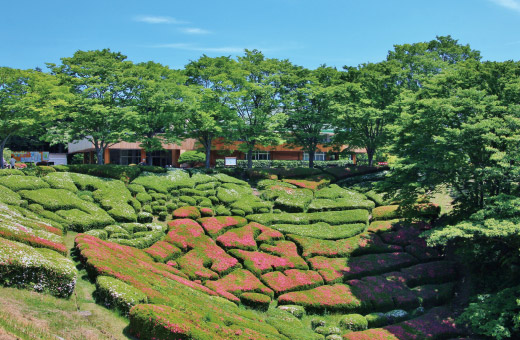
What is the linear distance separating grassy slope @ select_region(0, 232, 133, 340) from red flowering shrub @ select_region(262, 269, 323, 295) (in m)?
8.75

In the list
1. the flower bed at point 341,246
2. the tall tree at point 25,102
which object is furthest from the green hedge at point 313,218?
the tall tree at point 25,102

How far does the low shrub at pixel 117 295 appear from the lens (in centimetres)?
1084

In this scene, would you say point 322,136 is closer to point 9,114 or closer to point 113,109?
point 113,109

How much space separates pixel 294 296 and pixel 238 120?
18976mm

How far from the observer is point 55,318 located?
9.38 meters

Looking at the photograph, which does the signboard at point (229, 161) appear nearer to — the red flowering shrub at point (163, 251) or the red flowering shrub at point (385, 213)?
the red flowering shrub at point (385, 213)

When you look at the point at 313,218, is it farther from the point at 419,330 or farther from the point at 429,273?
the point at 419,330

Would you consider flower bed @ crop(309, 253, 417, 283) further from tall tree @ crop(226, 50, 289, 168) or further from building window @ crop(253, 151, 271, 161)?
building window @ crop(253, 151, 271, 161)

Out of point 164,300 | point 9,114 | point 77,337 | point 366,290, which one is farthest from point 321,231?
point 9,114

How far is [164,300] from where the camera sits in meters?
11.5

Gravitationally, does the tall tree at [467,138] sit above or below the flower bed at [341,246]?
above

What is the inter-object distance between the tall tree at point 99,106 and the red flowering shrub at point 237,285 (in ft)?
53.7

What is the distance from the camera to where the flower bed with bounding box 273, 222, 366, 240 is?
75.5 ft

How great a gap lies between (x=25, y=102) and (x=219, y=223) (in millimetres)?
17445
